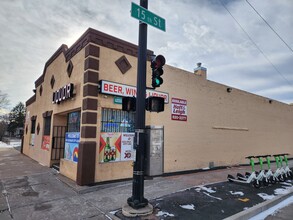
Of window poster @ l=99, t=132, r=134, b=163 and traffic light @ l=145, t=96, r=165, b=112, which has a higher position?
traffic light @ l=145, t=96, r=165, b=112

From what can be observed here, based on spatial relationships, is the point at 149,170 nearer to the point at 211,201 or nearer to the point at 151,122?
the point at 211,201

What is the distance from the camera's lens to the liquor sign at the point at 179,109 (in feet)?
33.8

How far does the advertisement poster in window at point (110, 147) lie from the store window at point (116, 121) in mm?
239

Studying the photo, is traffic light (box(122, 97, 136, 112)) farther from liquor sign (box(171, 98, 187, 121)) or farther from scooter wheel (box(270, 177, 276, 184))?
scooter wheel (box(270, 177, 276, 184))

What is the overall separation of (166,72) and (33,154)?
11.4 metres

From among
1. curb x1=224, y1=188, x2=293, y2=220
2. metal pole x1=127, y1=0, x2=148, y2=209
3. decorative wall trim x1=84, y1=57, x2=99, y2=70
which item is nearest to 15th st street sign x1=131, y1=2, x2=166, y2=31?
Answer: metal pole x1=127, y1=0, x2=148, y2=209

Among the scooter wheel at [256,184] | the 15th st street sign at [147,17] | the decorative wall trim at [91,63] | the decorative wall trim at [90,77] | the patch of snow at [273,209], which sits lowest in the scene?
the patch of snow at [273,209]

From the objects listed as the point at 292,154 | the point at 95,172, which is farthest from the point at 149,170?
the point at 292,154

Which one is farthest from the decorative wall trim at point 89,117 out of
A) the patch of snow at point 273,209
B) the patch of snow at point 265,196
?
the patch of snow at point 265,196

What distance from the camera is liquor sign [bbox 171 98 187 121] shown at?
1031 cm

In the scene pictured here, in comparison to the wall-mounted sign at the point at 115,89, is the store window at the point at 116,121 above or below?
below

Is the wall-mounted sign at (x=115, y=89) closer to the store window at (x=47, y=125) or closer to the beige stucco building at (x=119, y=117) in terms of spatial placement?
the beige stucco building at (x=119, y=117)

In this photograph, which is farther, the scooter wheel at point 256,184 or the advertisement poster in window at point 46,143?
the advertisement poster in window at point 46,143

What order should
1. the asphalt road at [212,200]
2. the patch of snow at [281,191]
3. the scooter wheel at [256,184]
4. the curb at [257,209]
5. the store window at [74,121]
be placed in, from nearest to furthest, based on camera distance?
the curb at [257,209] → the asphalt road at [212,200] → the patch of snow at [281,191] → the scooter wheel at [256,184] → the store window at [74,121]
